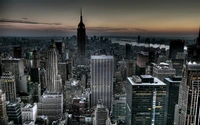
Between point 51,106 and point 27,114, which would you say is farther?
point 51,106

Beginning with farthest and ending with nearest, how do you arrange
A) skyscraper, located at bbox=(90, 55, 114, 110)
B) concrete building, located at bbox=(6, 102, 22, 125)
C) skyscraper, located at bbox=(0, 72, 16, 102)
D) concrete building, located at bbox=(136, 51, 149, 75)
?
skyscraper, located at bbox=(90, 55, 114, 110)
concrete building, located at bbox=(136, 51, 149, 75)
skyscraper, located at bbox=(0, 72, 16, 102)
concrete building, located at bbox=(6, 102, 22, 125)

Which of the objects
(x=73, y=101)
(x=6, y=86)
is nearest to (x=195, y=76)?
(x=73, y=101)

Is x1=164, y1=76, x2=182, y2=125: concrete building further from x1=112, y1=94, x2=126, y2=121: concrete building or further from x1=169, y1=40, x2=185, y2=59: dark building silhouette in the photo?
x1=112, y1=94, x2=126, y2=121: concrete building

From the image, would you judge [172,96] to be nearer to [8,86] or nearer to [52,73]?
[8,86]

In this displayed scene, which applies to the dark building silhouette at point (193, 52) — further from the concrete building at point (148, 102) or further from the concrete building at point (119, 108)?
the concrete building at point (119, 108)

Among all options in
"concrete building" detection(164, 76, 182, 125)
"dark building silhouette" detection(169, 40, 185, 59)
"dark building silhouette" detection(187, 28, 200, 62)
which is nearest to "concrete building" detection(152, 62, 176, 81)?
"concrete building" detection(164, 76, 182, 125)

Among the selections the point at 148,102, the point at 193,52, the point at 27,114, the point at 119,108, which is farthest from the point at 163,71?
the point at 27,114

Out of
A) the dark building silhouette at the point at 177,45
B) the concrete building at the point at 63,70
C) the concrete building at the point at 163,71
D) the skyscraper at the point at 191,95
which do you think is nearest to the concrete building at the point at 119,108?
the concrete building at the point at 163,71

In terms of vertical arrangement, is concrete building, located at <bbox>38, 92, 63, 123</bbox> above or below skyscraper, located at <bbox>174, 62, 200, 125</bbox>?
below
